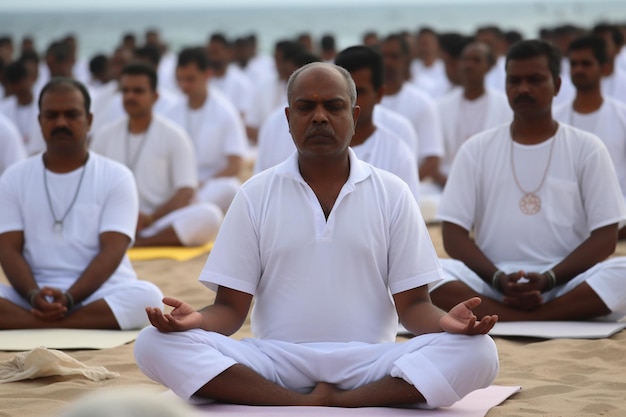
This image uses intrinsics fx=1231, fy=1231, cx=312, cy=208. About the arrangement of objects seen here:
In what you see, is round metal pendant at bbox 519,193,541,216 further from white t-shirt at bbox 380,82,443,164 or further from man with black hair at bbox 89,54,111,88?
man with black hair at bbox 89,54,111,88

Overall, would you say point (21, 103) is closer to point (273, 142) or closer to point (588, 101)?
point (273, 142)

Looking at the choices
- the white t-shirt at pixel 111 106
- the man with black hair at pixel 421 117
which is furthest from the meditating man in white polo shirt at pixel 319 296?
the white t-shirt at pixel 111 106

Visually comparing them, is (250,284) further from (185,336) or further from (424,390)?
(424,390)

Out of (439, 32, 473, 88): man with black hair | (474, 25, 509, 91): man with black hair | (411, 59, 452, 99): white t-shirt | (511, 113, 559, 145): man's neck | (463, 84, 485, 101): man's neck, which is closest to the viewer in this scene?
(511, 113, 559, 145): man's neck

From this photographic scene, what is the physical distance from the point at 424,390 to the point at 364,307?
395 mm

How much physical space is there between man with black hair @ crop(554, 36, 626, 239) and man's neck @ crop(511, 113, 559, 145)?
191 centimetres

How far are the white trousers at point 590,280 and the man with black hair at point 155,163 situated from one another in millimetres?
3129

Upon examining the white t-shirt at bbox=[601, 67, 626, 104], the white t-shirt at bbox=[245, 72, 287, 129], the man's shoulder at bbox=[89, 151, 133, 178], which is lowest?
the man's shoulder at bbox=[89, 151, 133, 178]

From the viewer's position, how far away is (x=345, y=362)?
13.8 feet

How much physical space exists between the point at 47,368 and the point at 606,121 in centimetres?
445

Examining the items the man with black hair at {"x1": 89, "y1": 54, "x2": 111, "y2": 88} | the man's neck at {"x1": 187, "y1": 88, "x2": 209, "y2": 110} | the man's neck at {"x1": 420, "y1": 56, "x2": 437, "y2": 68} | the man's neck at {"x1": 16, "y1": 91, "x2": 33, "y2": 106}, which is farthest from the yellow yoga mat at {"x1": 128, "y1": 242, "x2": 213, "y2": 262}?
the man's neck at {"x1": 420, "y1": 56, "x2": 437, "y2": 68}

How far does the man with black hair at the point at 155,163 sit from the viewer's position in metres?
8.67

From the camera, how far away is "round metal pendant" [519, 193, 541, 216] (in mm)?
6004

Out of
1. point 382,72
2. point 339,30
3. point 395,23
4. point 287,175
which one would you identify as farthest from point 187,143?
point 395,23
